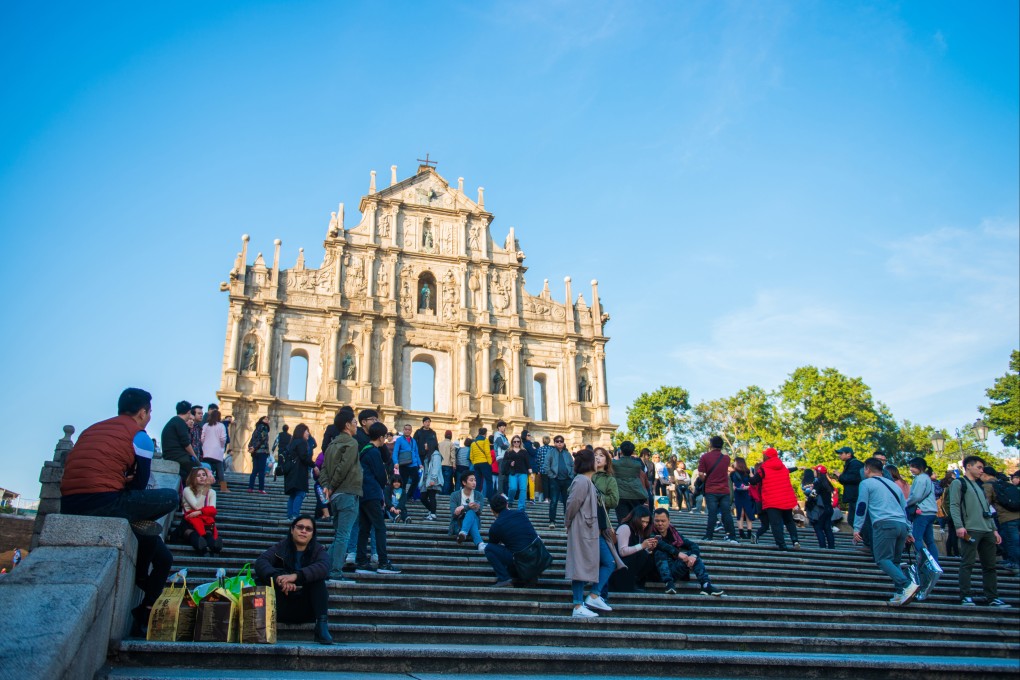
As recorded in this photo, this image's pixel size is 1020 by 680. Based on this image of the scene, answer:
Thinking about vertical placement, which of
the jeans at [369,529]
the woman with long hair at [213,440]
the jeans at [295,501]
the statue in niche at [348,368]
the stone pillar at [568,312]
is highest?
the stone pillar at [568,312]

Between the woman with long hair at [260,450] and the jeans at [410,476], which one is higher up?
the woman with long hair at [260,450]

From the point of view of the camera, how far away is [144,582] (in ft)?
21.9

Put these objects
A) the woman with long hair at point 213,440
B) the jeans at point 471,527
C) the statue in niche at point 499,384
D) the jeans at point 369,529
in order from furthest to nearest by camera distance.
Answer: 1. the statue in niche at point 499,384
2. the woman with long hair at point 213,440
3. the jeans at point 471,527
4. the jeans at point 369,529

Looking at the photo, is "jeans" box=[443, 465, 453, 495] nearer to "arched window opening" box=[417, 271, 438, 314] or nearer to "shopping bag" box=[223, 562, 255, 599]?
"shopping bag" box=[223, 562, 255, 599]

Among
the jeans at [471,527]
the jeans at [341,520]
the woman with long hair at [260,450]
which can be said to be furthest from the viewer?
the woman with long hair at [260,450]

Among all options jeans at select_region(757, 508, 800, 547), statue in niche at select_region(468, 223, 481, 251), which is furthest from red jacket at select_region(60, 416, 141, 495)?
statue in niche at select_region(468, 223, 481, 251)

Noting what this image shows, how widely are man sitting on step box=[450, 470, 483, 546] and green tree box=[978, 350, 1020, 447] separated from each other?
3558 cm

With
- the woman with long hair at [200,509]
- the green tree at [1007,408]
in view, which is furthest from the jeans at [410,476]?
the green tree at [1007,408]

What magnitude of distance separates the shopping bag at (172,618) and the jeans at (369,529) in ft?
9.97

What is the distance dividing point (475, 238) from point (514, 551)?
26346 mm

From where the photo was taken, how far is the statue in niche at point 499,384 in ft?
104

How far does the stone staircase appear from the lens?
6129mm

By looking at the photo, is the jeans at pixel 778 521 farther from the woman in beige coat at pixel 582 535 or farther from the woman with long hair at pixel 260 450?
the woman with long hair at pixel 260 450

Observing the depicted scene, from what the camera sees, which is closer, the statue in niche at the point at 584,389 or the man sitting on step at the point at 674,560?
the man sitting on step at the point at 674,560
